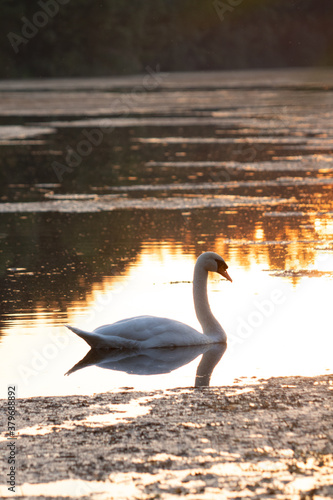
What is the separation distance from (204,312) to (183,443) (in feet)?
9.93

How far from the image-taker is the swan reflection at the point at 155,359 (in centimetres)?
812

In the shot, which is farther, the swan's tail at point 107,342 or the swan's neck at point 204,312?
the swan's neck at point 204,312

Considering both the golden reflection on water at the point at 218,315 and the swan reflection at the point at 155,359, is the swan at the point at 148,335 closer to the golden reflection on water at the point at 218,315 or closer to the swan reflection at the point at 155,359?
the swan reflection at the point at 155,359

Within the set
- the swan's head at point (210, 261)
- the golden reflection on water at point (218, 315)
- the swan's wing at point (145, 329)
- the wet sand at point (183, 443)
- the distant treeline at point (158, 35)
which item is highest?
the swan's head at point (210, 261)

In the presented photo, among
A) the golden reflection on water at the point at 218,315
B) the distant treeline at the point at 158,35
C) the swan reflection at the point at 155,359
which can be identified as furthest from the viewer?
the distant treeline at the point at 158,35

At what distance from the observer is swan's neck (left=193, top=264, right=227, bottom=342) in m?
8.99

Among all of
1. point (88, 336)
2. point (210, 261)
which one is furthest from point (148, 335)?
point (210, 261)

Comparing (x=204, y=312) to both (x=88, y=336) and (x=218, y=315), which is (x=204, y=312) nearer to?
(x=218, y=315)

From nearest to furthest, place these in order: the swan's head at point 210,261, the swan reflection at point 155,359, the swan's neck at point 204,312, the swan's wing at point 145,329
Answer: the swan reflection at point 155,359 < the swan's wing at point 145,329 < the swan's neck at point 204,312 < the swan's head at point 210,261

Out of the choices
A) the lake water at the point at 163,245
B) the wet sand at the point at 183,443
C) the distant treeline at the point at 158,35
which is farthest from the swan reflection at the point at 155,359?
the distant treeline at the point at 158,35

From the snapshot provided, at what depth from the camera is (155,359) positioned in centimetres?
845

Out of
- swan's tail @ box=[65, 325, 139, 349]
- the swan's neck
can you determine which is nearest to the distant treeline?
the swan's neck

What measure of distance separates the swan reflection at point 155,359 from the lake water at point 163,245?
0.03m

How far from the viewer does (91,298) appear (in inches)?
409
